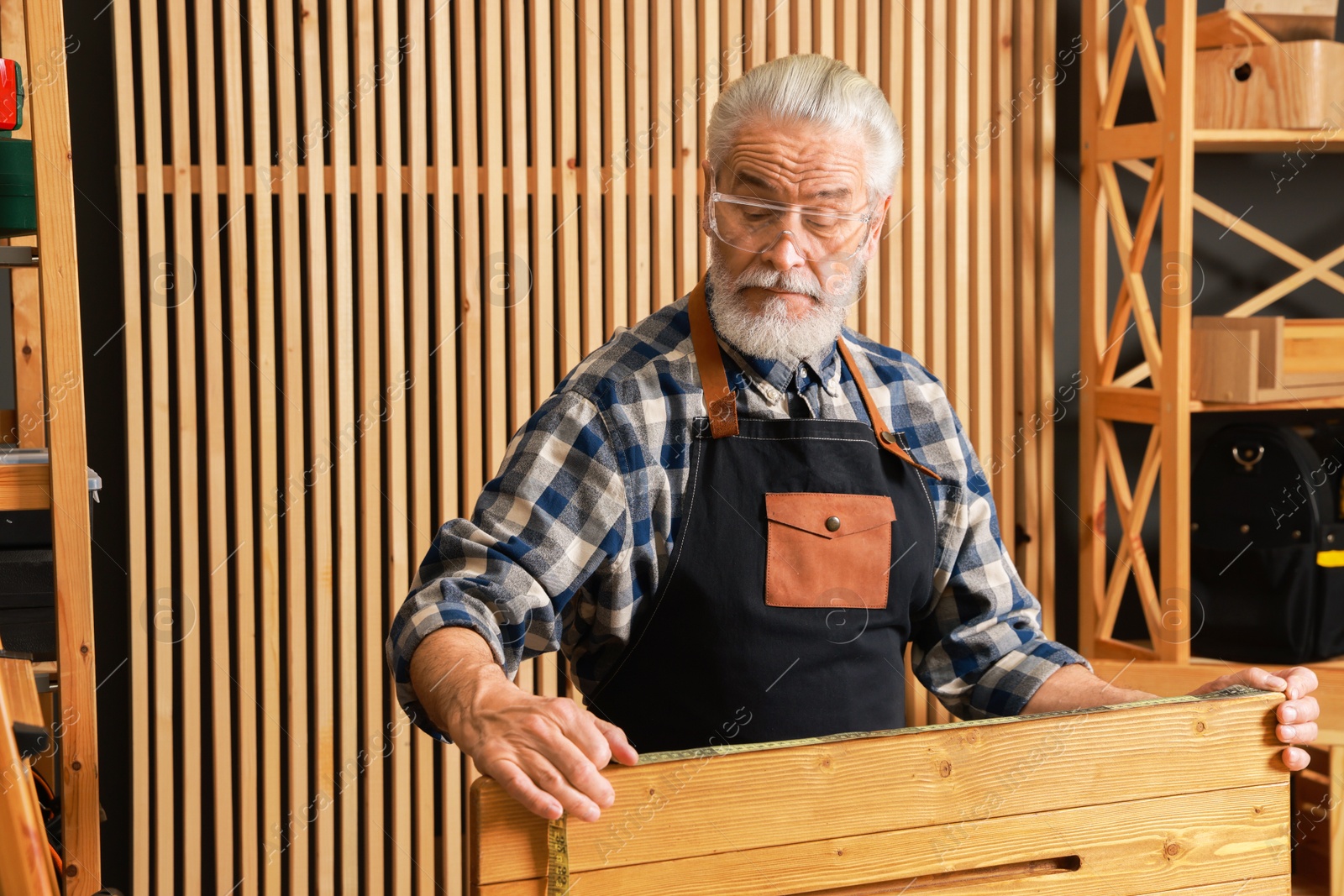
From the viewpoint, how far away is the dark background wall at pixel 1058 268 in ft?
9.86

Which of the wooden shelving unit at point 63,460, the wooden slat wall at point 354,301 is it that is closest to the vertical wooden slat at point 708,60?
the wooden slat wall at point 354,301

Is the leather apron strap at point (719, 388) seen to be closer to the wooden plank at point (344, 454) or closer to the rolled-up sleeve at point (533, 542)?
the rolled-up sleeve at point (533, 542)

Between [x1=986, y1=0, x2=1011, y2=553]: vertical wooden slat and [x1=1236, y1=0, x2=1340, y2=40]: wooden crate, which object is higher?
[x1=1236, y1=0, x2=1340, y2=40]: wooden crate

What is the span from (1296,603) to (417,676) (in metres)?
2.55

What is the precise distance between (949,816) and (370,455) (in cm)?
205

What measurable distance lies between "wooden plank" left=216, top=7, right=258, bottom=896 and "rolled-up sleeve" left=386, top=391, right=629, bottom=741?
1.46 metres

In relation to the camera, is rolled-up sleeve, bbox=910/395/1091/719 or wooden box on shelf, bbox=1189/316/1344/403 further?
wooden box on shelf, bbox=1189/316/1344/403

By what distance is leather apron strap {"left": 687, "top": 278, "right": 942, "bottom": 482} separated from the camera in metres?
1.83

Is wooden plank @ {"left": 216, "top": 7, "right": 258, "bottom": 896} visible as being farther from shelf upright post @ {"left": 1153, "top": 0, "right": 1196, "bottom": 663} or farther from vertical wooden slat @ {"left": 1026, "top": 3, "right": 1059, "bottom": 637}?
shelf upright post @ {"left": 1153, "top": 0, "right": 1196, "bottom": 663}

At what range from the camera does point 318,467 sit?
306cm

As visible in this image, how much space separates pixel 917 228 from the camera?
131 inches

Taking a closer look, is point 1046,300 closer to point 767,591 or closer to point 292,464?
point 767,591

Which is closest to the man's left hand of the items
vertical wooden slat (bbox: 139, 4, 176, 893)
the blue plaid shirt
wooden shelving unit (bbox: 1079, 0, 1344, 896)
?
the blue plaid shirt

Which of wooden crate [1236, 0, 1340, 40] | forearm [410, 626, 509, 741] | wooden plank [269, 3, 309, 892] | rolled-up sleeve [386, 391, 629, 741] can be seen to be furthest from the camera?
wooden crate [1236, 0, 1340, 40]
